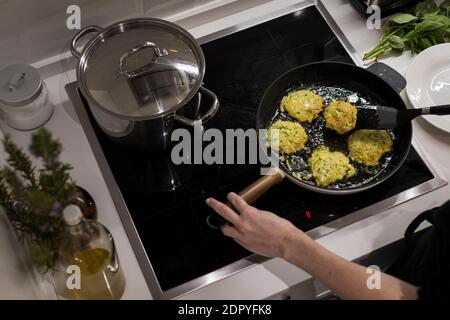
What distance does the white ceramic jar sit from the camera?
1.07 m

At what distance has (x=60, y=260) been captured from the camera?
0.85 m

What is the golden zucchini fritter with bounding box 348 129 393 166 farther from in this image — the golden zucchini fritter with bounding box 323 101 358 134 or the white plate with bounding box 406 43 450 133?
the white plate with bounding box 406 43 450 133

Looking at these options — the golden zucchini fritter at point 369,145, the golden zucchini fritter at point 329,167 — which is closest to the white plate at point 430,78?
the golden zucchini fritter at point 369,145

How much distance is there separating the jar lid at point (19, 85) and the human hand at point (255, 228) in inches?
17.2

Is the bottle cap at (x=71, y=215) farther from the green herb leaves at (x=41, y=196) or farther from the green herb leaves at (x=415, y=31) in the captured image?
the green herb leaves at (x=415, y=31)

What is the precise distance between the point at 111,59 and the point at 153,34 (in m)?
0.11

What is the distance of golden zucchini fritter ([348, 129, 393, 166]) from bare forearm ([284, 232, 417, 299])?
0.26m

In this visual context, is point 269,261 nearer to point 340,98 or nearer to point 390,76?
point 340,98

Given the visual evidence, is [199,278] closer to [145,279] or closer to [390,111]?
[145,279]

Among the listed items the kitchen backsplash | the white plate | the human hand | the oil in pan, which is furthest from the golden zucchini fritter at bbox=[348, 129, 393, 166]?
the kitchen backsplash

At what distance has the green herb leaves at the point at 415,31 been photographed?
4.16ft

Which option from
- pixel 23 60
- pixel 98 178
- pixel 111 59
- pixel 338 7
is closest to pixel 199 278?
pixel 98 178

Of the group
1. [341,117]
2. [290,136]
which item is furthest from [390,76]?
[290,136]

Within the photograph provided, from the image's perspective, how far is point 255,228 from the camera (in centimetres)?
101
